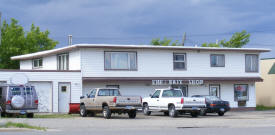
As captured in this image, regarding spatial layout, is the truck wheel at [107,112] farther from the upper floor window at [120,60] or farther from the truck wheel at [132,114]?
the upper floor window at [120,60]

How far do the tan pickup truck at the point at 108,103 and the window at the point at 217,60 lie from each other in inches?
537

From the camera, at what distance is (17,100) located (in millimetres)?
26969

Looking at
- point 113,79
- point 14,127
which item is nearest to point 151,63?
point 113,79

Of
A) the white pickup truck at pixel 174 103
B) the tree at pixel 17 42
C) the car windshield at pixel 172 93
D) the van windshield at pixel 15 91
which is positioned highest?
the tree at pixel 17 42

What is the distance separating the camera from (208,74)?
40.9 meters

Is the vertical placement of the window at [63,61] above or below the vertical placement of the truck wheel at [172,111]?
above

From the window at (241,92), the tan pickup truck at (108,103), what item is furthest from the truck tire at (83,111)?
the window at (241,92)

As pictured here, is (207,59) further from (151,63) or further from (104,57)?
(104,57)

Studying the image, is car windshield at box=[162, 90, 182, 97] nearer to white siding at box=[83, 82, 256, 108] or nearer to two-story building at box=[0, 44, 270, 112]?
two-story building at box=[0, 44, 270, 112]

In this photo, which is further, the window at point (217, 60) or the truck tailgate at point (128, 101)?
the window at point (217, 60)

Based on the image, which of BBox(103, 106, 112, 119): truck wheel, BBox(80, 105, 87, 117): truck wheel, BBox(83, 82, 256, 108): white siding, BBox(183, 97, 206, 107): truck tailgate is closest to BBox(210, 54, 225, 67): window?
BBox(83, 82, 256, 108): white siding

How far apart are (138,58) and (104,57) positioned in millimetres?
2884

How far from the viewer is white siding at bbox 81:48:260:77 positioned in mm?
36500

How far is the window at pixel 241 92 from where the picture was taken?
42.4 metres
